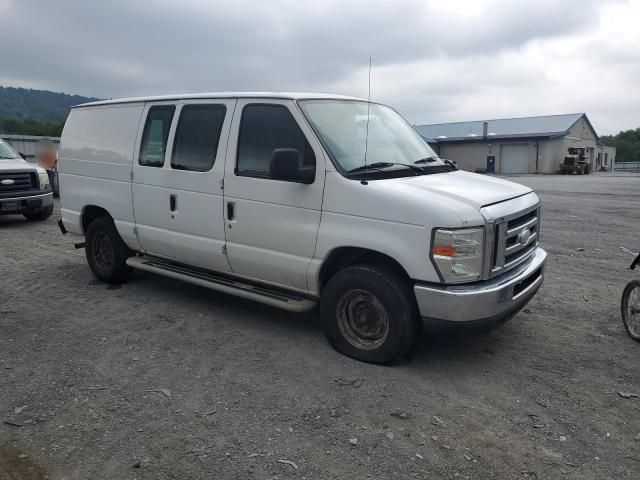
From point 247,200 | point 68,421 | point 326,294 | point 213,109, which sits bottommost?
point 68,421

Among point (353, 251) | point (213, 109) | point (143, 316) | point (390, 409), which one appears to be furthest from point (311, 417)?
point (213, 109)

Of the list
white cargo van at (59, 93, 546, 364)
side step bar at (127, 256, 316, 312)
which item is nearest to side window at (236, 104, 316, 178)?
white cargo van at (59, 93, 546, 364)

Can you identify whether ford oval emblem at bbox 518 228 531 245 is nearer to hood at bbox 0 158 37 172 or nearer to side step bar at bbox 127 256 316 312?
side step bar at bbox 127 256 316 312

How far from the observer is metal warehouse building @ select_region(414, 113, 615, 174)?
4456 centimetres

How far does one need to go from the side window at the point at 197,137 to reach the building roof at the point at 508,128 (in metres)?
43.3

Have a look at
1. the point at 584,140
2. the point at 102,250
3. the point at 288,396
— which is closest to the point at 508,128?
the point at 584,140

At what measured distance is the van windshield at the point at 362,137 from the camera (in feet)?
15.1

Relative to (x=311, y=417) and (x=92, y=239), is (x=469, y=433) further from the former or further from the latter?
(x=92, y=239)

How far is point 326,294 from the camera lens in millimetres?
4535

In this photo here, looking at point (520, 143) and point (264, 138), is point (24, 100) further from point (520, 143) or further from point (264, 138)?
point (264, 138)

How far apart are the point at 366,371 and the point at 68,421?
2144 millimetres

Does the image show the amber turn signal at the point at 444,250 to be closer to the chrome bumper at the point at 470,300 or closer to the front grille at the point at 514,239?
the chrome bumper at the point at 470,300

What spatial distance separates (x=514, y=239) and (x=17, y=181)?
34.5 feet

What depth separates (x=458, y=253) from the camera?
3898 millimetres
